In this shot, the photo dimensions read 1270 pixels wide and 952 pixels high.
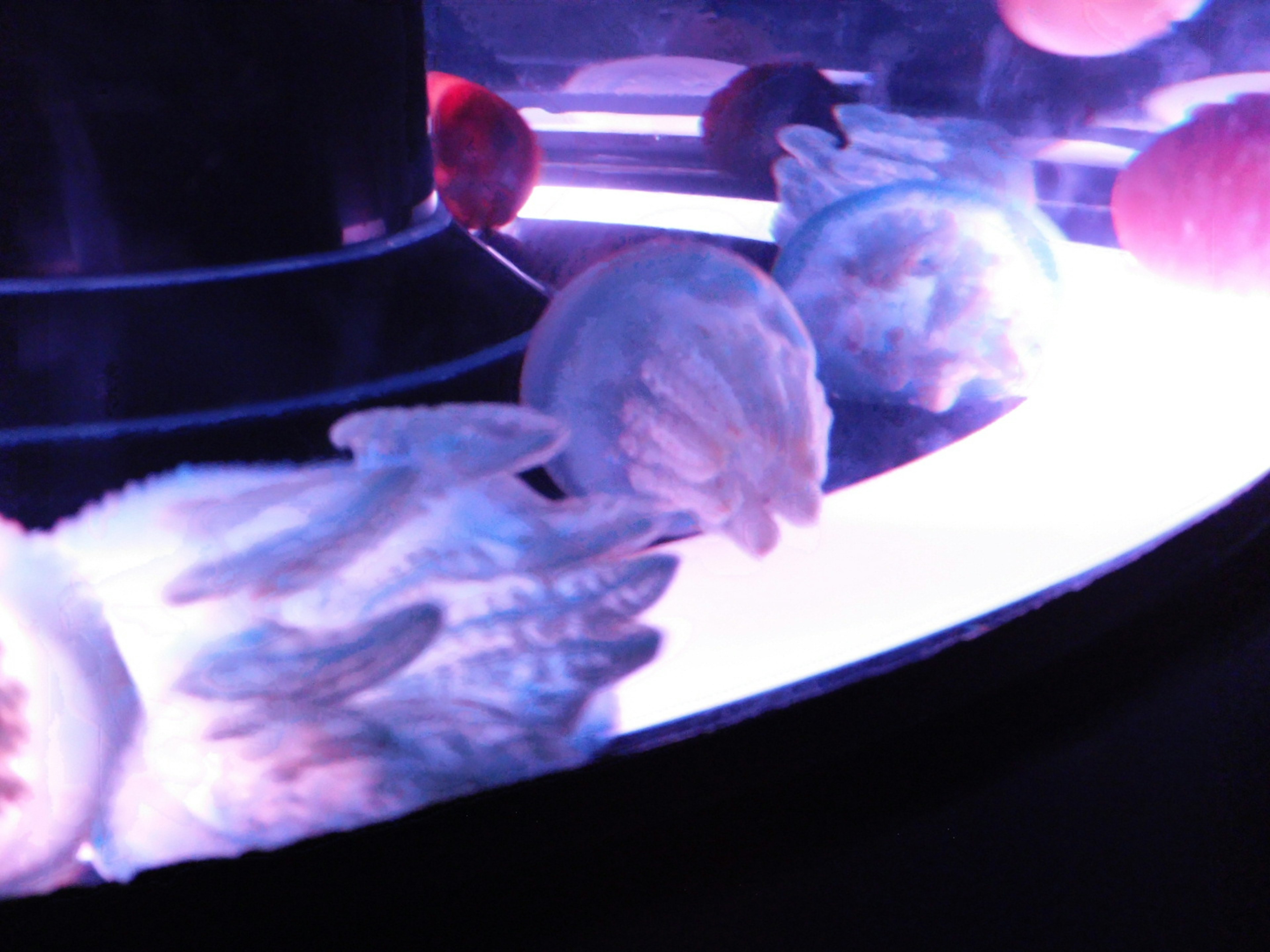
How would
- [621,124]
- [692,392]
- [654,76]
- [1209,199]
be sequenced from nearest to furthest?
[692,392]
[1209,199]
[654,76]
[621,124]

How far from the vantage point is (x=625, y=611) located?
0.39 metres

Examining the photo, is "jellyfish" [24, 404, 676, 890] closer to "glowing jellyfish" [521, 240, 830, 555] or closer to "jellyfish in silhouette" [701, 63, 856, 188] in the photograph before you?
"glowing jellyfish" [521, 240, 830, 555]

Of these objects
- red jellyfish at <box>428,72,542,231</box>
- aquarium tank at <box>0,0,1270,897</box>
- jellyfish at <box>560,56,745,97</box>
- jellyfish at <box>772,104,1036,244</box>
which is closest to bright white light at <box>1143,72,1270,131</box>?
aquarium tank at <box>0,0,1270,897</box>

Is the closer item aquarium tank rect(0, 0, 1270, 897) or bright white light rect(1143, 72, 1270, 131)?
aquarium tank rect(0, 0, 1270, 897)

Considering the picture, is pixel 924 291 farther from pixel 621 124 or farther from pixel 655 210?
pixel 621 124

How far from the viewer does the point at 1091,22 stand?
0.92 meters

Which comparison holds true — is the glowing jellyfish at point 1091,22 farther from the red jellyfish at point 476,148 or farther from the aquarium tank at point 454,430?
the red jellyfish at point 476,148

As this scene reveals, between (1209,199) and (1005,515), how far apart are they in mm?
450

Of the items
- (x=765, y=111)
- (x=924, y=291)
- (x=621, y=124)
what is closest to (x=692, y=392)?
(x=924, y=291)

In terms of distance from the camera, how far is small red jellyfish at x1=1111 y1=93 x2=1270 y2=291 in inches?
29.9

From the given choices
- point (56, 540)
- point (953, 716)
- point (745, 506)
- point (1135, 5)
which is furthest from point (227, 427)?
point (1135, 5)

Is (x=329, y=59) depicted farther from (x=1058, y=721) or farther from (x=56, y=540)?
(x=1058, y=721)

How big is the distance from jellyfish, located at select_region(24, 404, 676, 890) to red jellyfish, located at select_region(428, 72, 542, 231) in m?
0.56

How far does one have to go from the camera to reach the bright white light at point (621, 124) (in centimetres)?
110
